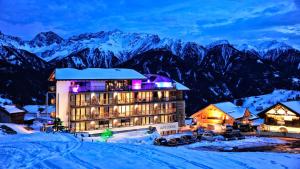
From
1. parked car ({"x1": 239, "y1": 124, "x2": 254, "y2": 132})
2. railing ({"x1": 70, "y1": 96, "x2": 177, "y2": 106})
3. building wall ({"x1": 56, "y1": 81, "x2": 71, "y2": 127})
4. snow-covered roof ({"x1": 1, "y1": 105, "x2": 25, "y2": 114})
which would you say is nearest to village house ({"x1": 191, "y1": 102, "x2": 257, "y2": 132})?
parked car ({"x1": 239, "y1": 124, "x2": 254, "y2": 132})

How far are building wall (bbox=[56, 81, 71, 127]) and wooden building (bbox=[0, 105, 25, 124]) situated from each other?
11360mm

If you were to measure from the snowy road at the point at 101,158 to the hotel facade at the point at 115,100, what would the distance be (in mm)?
30673

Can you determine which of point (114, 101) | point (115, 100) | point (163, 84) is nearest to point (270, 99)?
point (163, 84)

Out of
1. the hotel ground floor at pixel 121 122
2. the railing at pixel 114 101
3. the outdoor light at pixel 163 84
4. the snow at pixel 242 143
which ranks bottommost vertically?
the snow at pixel 242 143

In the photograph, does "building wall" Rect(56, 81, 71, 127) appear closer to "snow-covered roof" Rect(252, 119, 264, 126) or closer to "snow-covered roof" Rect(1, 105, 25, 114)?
"snow-covered roof" Rect(1, 105, 25, 114)

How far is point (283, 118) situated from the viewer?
62.5 m

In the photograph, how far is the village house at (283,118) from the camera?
61156 millimetres

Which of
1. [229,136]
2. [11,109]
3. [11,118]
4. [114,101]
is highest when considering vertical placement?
[114,101]

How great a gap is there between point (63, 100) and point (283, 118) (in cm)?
3519

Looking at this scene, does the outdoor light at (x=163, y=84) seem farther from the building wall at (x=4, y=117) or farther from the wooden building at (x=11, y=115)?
the building wall at (x=4, y=117)

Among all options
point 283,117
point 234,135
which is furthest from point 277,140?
point 283,117

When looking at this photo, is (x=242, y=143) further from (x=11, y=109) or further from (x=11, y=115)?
(x=11, y=109)

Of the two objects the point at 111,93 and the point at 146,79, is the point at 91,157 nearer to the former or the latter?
the point at 111,93

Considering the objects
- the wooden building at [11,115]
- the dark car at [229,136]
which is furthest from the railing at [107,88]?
the dark car at [229,136]
